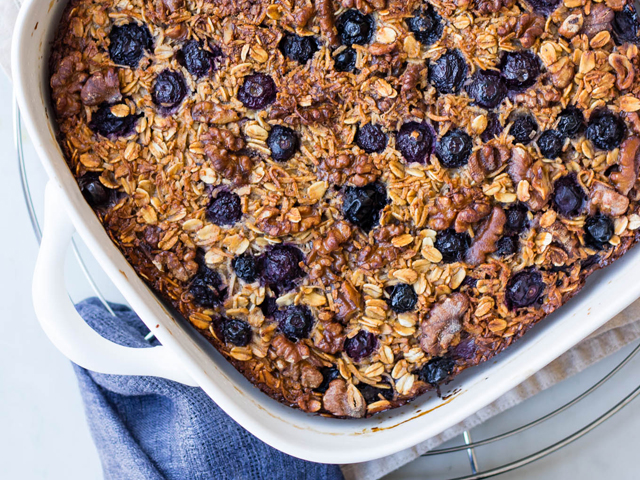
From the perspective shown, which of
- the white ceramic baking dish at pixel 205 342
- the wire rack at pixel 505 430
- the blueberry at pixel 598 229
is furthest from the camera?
the wire rack at pixel 505 430

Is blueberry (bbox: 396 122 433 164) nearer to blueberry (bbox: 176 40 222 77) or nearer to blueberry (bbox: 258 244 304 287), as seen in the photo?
blueberry (bbox: 258 244 304 287)

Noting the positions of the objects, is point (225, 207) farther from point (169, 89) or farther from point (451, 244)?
point (451, 244)

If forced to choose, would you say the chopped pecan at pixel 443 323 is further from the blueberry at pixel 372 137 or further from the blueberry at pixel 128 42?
the blueberry at pixel 128 42

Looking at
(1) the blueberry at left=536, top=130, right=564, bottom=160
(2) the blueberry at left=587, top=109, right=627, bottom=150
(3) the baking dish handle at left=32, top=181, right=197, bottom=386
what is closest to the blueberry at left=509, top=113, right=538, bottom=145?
(1) the blueberry at left=536, top=130, right=564, bottom=160

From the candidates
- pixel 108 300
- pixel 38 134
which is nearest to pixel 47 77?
pixel 38 134

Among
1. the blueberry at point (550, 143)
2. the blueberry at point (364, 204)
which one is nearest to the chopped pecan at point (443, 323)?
the blueberry at point (364, 204)

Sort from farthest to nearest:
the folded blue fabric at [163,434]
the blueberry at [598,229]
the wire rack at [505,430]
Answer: the wire rack at [505,430] → the folded blue fabric at [163,434] → the blueberry at [598,229]
